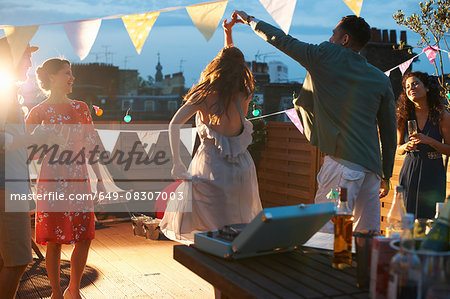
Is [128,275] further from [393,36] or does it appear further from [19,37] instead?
[393,36]

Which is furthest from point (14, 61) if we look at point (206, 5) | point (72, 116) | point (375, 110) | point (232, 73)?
point (375, 110)

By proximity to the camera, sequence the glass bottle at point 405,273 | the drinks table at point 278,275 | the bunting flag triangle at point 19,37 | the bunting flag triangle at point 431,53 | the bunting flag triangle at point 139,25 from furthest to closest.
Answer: the bunting flag triangle at point 431,53
the bunting flag triangle at point 139,25
the bunting flag triangle at point 19,37
the drinks table at point 278,275
the glass bottle at point 405,273

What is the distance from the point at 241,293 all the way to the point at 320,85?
1472 mm

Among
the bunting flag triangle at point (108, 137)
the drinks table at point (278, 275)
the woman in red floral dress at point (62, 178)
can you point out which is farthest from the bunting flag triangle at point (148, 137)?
the drinks table at point (278, 275)

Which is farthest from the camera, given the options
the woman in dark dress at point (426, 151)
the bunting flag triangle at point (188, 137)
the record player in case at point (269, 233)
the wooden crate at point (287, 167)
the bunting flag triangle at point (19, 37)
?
the bunting flag triangle at point (188, 137)

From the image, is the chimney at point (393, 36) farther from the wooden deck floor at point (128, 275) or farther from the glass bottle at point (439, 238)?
the glass bottle at point (439, 238)

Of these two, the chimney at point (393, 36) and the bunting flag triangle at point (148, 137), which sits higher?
the chimney at point (393, 36)

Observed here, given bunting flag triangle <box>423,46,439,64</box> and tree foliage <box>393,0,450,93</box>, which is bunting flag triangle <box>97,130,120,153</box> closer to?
tree foliage <box>393,0,450,93</box>

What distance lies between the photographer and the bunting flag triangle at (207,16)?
352cm

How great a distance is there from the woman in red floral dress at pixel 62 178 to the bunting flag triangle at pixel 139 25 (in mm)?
872

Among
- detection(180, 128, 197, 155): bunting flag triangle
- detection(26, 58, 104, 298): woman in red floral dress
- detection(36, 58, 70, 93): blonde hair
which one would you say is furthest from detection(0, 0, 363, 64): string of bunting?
detection(180, 128, 197, 155): bunting flag triangle

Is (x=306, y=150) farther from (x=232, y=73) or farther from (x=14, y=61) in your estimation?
(x=14, y=61)

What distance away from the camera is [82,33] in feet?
12.7

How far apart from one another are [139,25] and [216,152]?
1.65 metres
